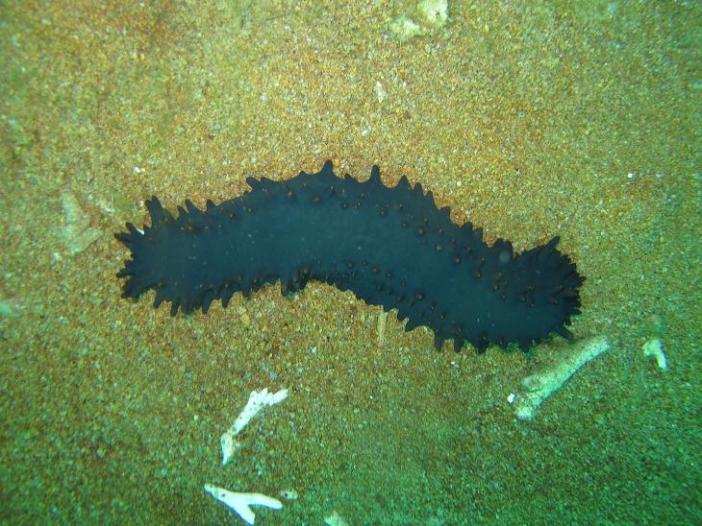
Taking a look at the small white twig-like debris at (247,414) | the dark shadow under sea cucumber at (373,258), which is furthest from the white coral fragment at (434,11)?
the small white twig-like debris at (247,414)

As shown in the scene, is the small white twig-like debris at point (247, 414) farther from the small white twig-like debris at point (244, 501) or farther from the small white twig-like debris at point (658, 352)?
the small white twig-like debris at point (658, 352)

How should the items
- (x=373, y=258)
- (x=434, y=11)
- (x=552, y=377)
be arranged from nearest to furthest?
(x=373, y=258) → (x=434, y=11) → (x=552, y=377)

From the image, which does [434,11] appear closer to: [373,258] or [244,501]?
[373,258]

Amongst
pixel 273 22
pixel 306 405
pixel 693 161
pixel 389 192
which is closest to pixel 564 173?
pixel 693 161

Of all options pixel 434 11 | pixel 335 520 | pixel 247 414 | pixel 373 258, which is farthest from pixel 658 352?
pixel 247 414

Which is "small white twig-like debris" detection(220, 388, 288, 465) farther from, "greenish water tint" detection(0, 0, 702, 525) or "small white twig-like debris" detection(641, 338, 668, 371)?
"small white twig-like debris" detection(641, 338, 668, 371)

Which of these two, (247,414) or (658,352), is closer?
(658,352)

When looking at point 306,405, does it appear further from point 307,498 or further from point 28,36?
point 28,36

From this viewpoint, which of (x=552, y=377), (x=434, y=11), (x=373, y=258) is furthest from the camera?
(x=552, y=377)
